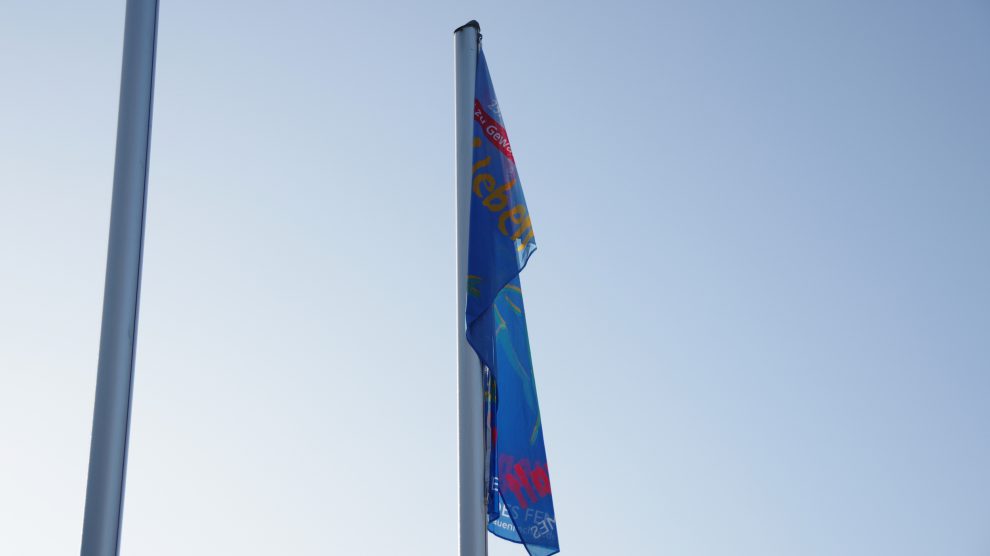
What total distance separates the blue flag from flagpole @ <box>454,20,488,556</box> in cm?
8

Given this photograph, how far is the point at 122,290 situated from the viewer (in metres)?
6.41

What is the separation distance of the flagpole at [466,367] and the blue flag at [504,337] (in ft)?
0.26

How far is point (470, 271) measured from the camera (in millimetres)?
7723

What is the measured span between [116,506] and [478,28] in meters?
4.37

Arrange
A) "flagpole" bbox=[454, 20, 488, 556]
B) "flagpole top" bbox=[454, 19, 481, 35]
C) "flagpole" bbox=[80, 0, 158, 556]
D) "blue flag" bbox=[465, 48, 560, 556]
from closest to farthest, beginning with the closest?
"flagpole" bbox=[80, 0, 158, 556] → "flagpole" bbox=[454, 20, 488, 556] → "blue flag" bbox=[465, 48, 560, 556] → "flagpole top" bbox=[454, 19, 481, 35]

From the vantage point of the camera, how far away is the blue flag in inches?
285

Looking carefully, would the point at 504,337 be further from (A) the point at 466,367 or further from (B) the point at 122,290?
(B) the point at 122,290

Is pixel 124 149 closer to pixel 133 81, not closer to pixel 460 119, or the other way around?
pixel 133 81

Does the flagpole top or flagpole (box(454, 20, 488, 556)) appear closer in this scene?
flagpole (box(454, 20, 488, 556))

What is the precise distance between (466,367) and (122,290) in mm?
2168

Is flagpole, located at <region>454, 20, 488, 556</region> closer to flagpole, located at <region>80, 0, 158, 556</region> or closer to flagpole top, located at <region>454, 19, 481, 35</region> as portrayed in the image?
flagpole top, located at <region>454, 19, 481, 35</region>

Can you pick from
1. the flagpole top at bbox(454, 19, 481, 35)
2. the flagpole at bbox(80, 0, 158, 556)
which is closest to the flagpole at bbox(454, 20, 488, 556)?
the flagpole top at bbox(454, 19, 481, 35)

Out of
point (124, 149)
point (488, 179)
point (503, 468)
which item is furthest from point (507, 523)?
point (124, 149)

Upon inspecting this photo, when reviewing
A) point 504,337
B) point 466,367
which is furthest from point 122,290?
point 504,337
